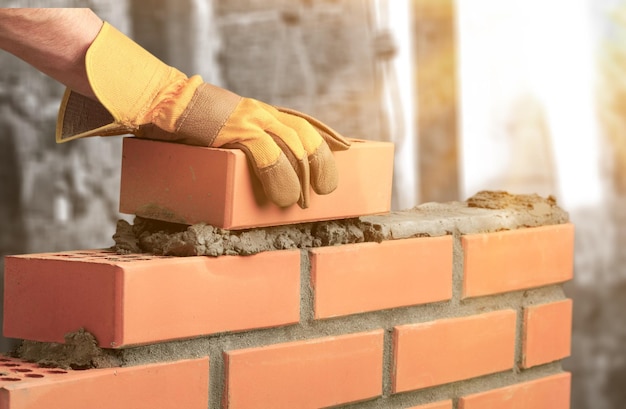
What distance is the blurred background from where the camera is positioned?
2.62m

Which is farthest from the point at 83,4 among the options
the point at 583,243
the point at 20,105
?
the point at 583,243

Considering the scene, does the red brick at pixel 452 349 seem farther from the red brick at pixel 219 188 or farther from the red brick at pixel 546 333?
the red brick at pixel 219 188

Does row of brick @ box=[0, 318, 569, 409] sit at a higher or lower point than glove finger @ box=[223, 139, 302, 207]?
lower

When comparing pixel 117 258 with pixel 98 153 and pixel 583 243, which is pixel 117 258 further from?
pixel 583 243

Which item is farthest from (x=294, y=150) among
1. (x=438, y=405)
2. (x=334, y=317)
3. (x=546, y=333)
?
(x=546, y=333)

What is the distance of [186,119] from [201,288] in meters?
0.23

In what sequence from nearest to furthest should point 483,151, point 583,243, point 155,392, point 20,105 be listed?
point 155,392, point 20,105, point 483,151, point 583,243

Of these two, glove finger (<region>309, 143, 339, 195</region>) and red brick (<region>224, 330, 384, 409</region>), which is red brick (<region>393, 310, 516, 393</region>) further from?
glove finger (<region>309, 143, 339, 195</region>)

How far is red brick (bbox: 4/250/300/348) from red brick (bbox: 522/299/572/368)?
0.53 m

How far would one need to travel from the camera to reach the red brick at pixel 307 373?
1.33 m

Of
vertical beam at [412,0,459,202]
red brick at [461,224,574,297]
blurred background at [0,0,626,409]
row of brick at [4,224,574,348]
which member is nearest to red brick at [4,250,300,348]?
row of brick at [4,224,574,348]

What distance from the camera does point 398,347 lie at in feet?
4.99

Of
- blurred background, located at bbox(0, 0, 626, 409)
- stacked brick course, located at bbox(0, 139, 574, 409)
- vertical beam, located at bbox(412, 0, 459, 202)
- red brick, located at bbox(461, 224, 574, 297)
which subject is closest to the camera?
stacked brick course, located at bbox(0, 139, 574, 409)

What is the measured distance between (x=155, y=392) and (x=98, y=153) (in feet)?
5.06
